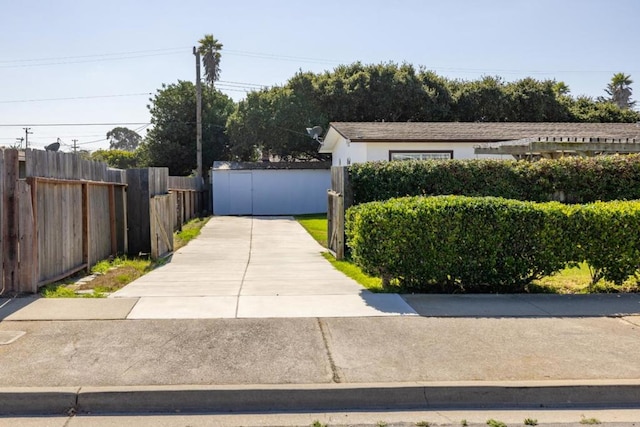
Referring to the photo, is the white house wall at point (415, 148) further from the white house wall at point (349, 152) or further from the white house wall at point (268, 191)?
the white house wall at point (268, 191)

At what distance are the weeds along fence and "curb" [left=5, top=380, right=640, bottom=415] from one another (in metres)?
3.93

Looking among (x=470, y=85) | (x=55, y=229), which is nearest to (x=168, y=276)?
(x=55, y=229)

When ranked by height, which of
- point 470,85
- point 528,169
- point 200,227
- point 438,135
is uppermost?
point 470,85

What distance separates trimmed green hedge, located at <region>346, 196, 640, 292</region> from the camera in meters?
8.59

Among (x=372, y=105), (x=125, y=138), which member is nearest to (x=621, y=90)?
(x=372, y=105)

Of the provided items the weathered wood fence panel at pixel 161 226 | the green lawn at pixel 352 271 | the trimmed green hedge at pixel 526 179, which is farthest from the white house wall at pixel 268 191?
the trimmed green hedge at pixel 526 179

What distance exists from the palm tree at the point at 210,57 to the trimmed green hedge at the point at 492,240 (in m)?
57.9

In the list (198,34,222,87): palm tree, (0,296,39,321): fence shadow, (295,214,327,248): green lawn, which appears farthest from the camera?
(198,34,222,87): palm tree

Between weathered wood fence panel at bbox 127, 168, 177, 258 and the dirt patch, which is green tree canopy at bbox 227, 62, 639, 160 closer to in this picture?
weathered wood fence panel at bbox 127, 168, 177, 258

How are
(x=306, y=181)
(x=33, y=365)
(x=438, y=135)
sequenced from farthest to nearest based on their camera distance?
1. (x=306, y=181)
2. (x=438, y=135)
3. (x=33, y=365)

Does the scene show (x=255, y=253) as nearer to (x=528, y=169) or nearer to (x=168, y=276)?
(x=168, y=276)

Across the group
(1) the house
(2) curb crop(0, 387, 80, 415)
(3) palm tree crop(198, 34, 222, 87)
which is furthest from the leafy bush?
(3) palm tree crop(198, 34, 222, 87)

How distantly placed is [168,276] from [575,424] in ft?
25.9

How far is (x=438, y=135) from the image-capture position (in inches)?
875
